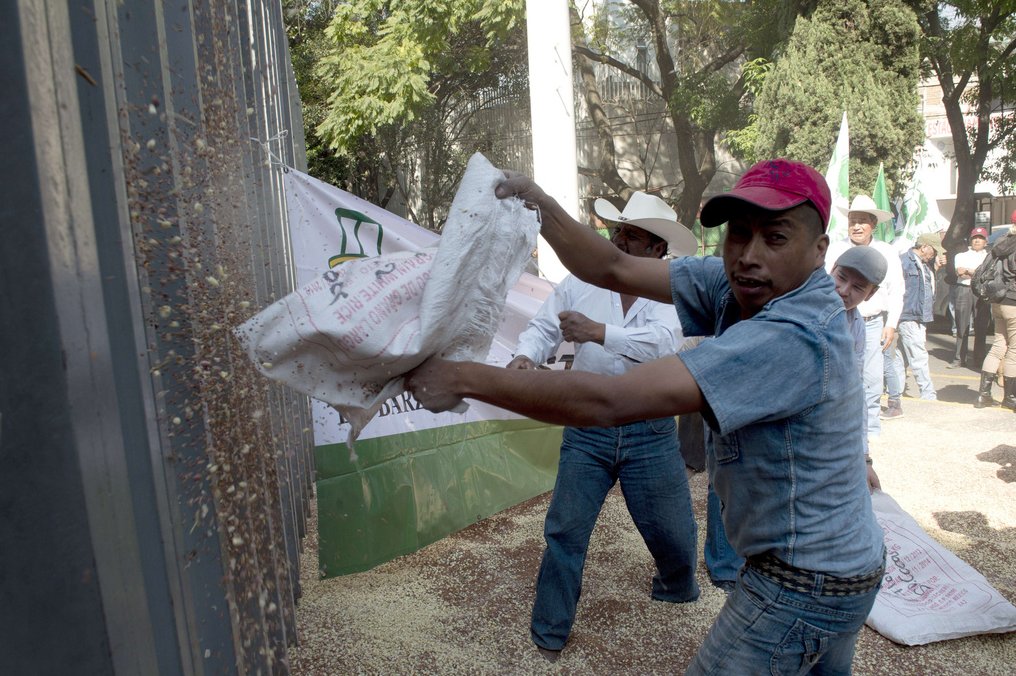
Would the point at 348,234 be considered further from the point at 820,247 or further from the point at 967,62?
the point at 967,62

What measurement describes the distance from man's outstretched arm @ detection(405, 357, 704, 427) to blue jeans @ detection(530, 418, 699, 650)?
1846mm

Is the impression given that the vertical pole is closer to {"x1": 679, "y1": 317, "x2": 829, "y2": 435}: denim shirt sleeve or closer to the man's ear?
the man's ear

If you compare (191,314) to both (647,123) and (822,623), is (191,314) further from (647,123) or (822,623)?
(647,123)

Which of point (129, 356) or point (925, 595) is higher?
point (129, 356)

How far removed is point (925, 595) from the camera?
12.6 ft

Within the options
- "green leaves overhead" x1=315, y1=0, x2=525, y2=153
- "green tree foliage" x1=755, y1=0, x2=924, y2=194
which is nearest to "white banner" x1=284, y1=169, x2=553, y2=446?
"green tree foliage" x1=755, y1=0, x2=924, y2=194

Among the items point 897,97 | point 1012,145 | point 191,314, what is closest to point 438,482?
point 191,314

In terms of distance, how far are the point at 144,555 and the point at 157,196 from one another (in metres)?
0.80

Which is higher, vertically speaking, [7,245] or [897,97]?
[897,97]

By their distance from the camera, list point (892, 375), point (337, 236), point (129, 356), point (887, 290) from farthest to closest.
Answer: point (892, 375)
point (887, 290)
point (337, 236)
point (129, 356)

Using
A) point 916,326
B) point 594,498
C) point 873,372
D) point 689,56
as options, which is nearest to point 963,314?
point 916,326

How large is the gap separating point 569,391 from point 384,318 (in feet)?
1.42

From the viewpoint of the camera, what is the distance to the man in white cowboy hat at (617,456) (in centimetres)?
361

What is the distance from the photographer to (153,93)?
6.20 feet
